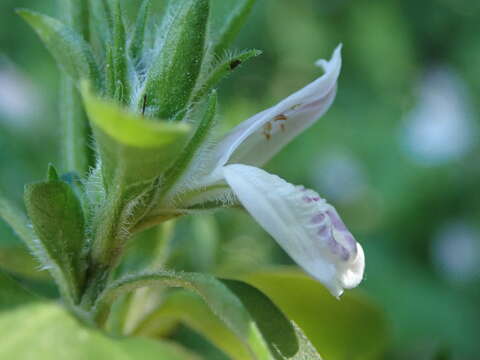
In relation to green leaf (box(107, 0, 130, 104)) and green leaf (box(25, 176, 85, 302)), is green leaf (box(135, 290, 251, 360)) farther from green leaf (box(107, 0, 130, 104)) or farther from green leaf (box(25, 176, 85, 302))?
green leaf (box(107, 0, 130, 104))

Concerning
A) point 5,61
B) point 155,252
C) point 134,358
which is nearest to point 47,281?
point 155,252

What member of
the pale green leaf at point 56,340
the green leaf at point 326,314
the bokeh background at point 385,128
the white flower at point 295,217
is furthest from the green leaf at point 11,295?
the bokeh background at point 385,128

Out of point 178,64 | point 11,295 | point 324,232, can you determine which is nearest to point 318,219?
point 324,232

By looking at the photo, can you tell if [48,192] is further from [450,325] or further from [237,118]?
[450,325]

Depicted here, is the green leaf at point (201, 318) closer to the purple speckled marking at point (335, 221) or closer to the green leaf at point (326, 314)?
the green leaf at point (326, 314)

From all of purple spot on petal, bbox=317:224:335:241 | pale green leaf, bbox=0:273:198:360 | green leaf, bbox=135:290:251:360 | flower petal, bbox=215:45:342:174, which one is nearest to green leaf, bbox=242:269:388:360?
green leaf, bbox=135:290:251:360

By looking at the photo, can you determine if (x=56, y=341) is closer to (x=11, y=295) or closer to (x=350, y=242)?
(x=11, y=295)
